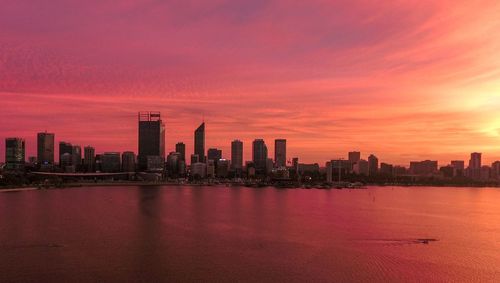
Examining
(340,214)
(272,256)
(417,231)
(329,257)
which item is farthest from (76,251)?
(340,214)

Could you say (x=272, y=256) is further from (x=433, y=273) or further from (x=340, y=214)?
(x=340, y=214)

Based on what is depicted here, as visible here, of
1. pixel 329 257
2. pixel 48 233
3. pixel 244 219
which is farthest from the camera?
pixel 244 219

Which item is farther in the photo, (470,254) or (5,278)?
(470,254)

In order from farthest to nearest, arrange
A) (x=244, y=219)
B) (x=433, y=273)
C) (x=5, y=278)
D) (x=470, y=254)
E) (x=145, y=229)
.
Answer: (x=244, y=219) < (x=145, y=229) < (x=470, y=254) < (x=433, y=273) < (x=5, y=278)

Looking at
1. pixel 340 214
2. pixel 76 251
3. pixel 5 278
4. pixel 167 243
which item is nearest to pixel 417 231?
pixel 340 214

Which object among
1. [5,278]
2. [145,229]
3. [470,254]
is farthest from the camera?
[145,229]

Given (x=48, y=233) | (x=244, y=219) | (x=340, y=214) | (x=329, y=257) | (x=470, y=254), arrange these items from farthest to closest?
(x=340, y=214), (x=244, y=219), (x=48, y=233), (x=470, y=254), (x=329, y=257)

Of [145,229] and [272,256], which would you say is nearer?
[272,256]

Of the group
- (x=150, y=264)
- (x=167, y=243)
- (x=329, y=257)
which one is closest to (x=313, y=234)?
(x=329, y=257)

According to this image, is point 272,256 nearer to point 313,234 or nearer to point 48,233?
point 313,234
